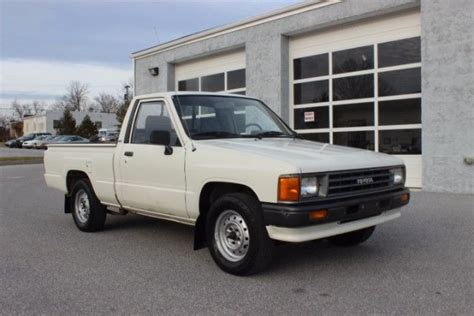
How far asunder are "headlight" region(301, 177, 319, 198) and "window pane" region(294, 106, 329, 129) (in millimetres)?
9367

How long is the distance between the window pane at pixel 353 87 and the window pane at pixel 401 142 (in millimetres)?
1165

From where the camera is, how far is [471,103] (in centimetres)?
1020

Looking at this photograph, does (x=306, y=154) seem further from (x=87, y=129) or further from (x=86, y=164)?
(x=87, y=129)

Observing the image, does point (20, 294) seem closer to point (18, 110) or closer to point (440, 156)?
point (440, 156)

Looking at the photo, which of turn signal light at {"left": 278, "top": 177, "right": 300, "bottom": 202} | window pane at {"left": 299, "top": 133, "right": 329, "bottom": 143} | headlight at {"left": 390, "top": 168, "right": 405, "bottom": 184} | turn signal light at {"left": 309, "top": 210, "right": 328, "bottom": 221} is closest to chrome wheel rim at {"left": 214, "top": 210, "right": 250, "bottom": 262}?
turn signal light at {"left": 278, "top": 177, "right": 300, "bottom": 202}

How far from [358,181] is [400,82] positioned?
795cm

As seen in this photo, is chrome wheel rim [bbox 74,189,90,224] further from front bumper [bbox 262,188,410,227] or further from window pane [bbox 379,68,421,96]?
window pane [bbox 379,68,421,96]

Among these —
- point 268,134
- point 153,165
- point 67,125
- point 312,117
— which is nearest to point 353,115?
point 312,117

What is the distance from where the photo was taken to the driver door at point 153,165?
5.39 m

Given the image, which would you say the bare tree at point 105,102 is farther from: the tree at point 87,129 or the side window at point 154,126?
the side window at point 154,126

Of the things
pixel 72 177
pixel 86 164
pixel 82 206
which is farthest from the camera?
pixel 72 177

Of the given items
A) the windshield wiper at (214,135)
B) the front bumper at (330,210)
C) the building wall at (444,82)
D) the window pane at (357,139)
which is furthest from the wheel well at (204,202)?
the window pane at (357,139)

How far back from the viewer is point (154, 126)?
578 centimetres

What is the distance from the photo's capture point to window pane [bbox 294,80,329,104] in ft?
44.4
